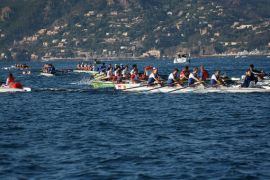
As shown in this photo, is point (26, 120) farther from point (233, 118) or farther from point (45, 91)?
point (45, 91)

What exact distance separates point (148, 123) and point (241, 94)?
19.8 metres

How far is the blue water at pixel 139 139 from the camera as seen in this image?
2589cm

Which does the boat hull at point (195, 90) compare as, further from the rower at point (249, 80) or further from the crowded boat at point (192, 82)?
the rower at point (249, 80)

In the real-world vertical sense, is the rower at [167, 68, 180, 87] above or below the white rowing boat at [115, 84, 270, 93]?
above

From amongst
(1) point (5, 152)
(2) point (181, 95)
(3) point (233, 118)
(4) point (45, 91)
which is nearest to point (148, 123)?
(3) point (233, 118)

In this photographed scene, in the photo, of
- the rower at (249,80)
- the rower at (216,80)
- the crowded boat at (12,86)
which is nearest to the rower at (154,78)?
the rower at (216,80)

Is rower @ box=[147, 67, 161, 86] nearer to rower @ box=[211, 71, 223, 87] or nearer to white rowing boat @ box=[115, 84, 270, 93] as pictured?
white rowing boat @ box=[115, 84, 270, 93]

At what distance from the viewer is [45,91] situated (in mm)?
67438

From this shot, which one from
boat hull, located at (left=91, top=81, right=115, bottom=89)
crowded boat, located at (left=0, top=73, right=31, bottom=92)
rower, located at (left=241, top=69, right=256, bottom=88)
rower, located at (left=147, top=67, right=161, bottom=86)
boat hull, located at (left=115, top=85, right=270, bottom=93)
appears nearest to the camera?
rower, located at (left=241, top=69, right=256, bottom=88)

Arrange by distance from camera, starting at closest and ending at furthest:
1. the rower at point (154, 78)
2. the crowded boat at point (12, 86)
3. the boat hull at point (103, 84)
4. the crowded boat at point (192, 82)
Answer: the crowded boat at point (192, 82) < the rower at point (154, 78) < the crowded boat at point (12, 86) < the boat hull at point (103, 84)

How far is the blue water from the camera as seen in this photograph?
2589cm

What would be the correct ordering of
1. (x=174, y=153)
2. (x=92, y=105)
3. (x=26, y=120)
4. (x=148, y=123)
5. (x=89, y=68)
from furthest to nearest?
(x=89, y=68), (x=92, y=105), (x=26, y=120), (x=148, y=123), (x=174, y=153)

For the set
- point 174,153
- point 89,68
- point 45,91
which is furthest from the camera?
point 89,68

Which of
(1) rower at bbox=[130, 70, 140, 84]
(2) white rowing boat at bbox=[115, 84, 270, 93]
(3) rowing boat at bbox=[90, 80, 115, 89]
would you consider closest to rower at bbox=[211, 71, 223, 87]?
(2) white rowing boat at bbox=[115, 84, 270, 93]
